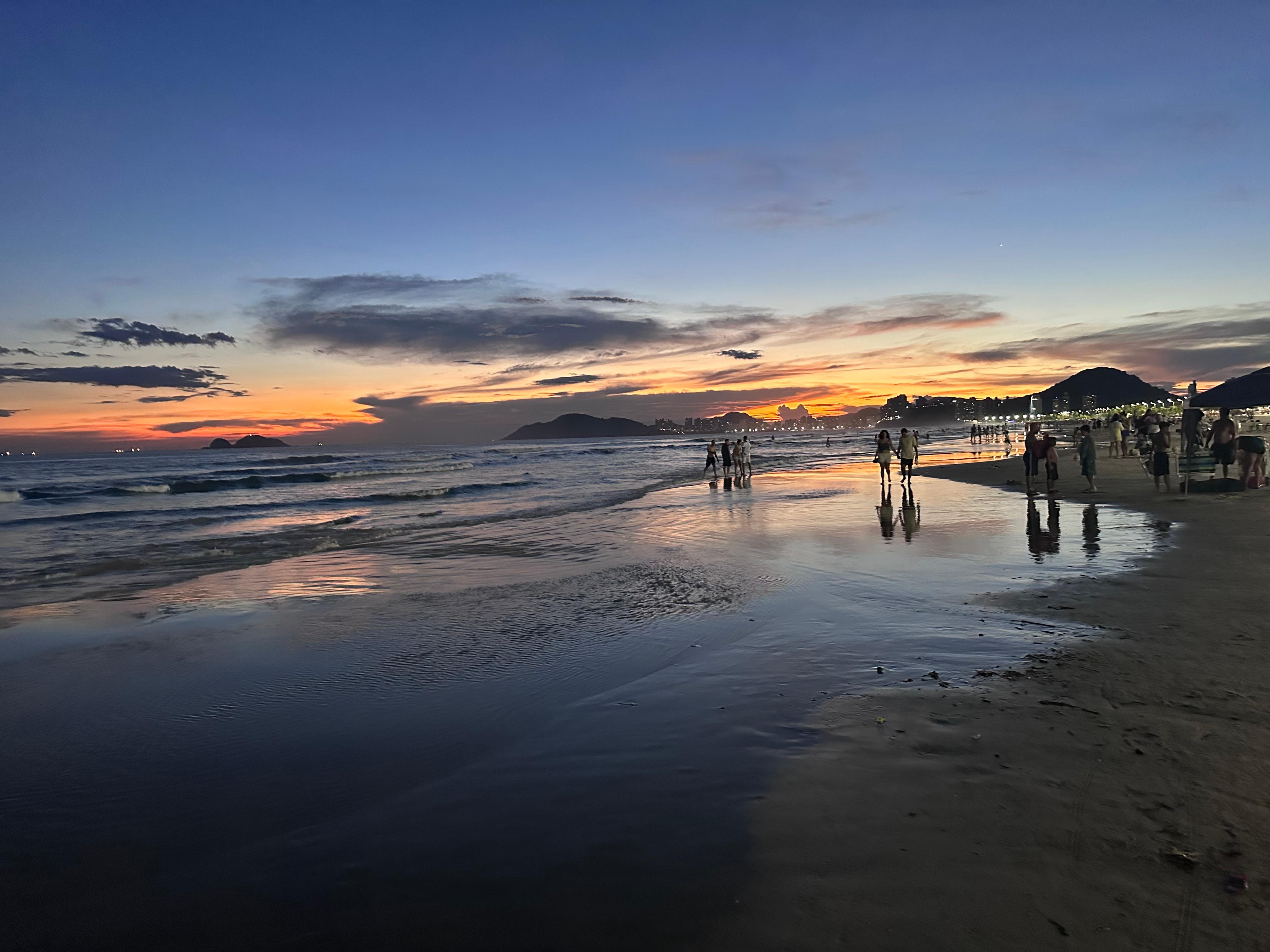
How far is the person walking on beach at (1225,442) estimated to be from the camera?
19156 mm

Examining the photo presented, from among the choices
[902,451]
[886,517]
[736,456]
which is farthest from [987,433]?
[886,517]

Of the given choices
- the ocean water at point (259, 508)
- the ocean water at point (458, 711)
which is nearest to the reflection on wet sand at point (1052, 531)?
the ocean water at point (458, 711)

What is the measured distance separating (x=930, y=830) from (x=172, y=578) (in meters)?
15.1

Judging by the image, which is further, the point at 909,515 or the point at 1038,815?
the point at 909,515

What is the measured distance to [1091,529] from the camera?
14289mm

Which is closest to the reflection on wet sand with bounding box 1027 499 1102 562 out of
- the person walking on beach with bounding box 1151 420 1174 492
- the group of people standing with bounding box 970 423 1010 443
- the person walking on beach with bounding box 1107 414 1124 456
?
the person walking on beach with bounding box 1151 420 1174 492

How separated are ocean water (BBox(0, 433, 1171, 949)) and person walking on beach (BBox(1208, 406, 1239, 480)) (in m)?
5.82

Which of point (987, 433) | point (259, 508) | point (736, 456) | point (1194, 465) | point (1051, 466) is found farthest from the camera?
point (987, 433)

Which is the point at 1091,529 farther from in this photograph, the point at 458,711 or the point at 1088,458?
the point at 458,711

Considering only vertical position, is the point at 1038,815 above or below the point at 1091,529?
below

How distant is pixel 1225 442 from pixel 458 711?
22.5 m

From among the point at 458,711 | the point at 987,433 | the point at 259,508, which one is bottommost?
the point at 458,711

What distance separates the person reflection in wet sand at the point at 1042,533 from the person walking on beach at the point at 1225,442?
16.4 ft

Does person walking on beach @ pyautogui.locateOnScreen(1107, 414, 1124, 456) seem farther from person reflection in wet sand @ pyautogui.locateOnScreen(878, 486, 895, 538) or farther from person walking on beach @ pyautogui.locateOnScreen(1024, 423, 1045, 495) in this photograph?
person reflection in wet sand @ pyautogui.locateOnScreen(878, 486, 895, 538)
